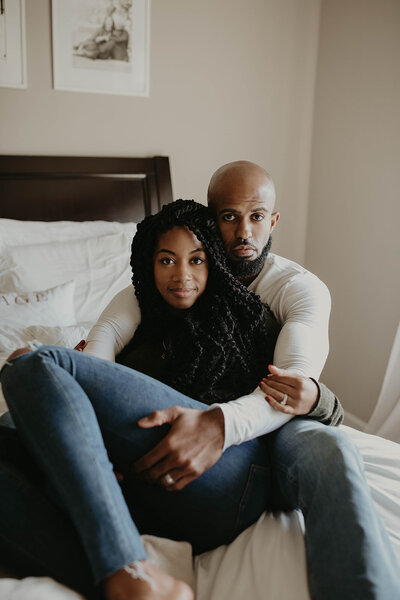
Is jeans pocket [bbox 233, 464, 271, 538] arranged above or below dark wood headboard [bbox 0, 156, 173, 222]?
below

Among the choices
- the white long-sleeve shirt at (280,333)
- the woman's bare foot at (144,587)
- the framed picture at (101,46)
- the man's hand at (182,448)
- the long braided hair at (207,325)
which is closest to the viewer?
the woman's bare foot at (144,587)

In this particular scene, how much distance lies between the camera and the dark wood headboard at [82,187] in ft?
7.84

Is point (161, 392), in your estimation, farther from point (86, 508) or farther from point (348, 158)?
point (348, 158)

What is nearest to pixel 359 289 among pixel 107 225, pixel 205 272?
pixel 107 225

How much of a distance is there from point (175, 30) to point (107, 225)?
1.04 m

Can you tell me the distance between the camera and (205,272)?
4.65ft

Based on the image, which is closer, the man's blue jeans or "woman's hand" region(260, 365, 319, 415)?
the man's blue jeans

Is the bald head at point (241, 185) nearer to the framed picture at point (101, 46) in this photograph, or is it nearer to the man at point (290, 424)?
the man at point (290, 424)

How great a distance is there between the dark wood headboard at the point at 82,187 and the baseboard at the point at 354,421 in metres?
1.45

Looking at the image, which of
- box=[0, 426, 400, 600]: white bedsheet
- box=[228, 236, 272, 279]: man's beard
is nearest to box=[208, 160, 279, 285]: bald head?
box=[228, 236, 272, 279]: man's beard

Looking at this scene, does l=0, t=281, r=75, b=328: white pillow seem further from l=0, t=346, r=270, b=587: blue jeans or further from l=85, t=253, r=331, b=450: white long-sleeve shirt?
l=0, t=346, r=270, b=587: blue jeans

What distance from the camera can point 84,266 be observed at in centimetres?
226

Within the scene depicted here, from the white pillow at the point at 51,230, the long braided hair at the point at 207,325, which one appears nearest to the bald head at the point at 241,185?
the long braided hair at the point at 207,325

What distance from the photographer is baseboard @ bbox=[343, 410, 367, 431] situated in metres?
2.70
